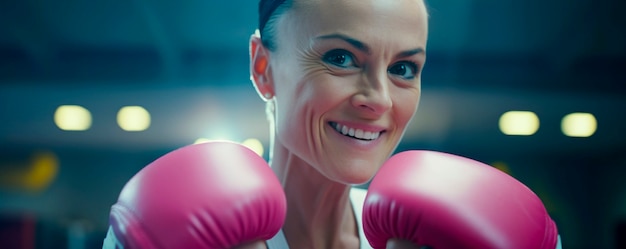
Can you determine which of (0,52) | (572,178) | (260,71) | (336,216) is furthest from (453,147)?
(0,52)

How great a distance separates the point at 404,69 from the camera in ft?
3.69

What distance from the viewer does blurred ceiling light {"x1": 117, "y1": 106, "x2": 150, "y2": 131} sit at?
2.15 m

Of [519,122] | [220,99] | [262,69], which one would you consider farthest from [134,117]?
[519,122]

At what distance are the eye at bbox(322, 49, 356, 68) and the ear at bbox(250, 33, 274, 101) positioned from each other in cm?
17

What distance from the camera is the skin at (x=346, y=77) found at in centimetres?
105

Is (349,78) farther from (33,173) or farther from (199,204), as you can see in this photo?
(33,173)

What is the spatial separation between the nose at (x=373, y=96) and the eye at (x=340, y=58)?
41 mm

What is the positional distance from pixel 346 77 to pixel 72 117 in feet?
4.94

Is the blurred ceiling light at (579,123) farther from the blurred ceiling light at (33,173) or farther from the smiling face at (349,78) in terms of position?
the blurred ceiling light at (33,173)

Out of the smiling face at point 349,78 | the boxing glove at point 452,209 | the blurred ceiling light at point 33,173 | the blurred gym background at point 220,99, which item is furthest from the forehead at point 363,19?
the blurred ceiling light at point 33,173

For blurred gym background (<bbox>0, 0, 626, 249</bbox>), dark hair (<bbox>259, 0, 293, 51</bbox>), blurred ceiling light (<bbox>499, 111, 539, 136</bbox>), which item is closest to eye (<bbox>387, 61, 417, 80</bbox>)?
dark hair (<bbox>259, 0, 293, 51</bbox>)

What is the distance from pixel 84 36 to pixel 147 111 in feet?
1.21

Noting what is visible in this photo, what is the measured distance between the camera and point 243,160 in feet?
3.08

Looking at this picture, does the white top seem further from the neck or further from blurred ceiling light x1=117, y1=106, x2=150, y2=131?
blurred ceiling light x1=117, y1=106, x2=150, y2=131
